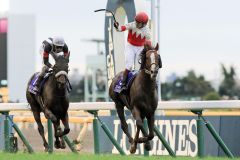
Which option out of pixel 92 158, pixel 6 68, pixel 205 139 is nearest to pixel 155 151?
pixel 205 139

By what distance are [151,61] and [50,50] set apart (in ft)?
7.13

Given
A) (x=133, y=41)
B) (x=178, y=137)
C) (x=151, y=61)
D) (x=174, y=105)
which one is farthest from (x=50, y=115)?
(x=151, y=61)

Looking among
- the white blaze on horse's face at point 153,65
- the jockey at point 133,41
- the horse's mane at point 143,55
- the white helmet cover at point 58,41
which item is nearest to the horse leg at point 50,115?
the white helmet cover at point 58,41

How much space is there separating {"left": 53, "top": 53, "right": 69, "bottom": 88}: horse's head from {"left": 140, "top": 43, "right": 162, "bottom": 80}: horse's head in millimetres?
1181

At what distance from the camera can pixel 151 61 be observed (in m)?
9.88

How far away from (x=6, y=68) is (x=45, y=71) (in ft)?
58.4

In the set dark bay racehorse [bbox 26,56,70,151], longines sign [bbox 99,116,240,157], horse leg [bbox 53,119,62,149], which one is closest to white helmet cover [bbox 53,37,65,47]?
dark bay racehorse [bbox 26,56,70,151]

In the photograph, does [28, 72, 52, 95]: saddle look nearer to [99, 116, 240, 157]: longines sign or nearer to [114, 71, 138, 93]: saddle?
[114, 71, 138, 93]: saddle

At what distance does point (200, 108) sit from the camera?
10.5 metres

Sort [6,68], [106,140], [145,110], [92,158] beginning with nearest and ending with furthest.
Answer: [92,158] < [145,110] < [106,140] < [6,68]

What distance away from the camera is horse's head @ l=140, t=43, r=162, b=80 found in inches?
387

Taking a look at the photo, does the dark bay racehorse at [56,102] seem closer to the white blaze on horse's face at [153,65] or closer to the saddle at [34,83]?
the saddle at [34,83]

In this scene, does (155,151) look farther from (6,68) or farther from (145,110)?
(6,68)

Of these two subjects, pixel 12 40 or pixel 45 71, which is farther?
pixel 12 40
